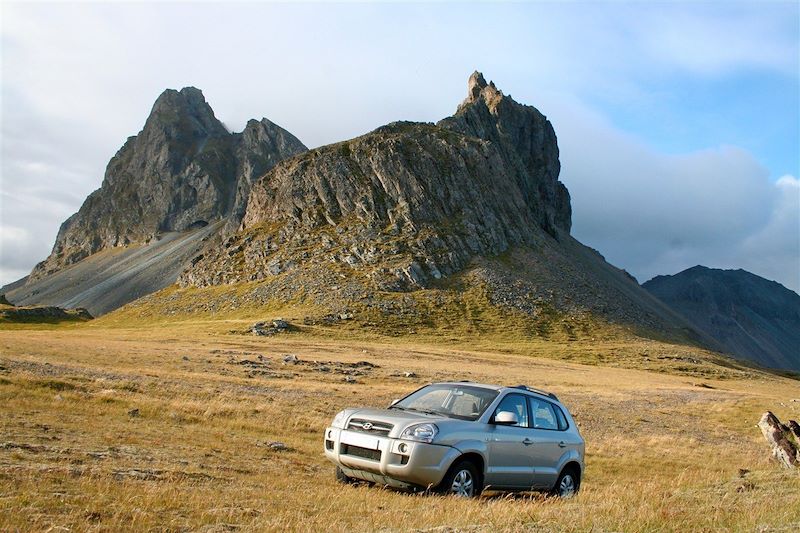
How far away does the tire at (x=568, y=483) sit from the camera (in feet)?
45.2

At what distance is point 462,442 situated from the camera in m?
11.8

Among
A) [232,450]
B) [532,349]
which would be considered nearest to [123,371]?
[232,450]

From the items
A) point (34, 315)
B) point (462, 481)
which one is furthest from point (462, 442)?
point (34, 315)

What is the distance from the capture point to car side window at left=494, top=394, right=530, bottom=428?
13.0m

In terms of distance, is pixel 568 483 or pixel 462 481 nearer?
pixel 462 481

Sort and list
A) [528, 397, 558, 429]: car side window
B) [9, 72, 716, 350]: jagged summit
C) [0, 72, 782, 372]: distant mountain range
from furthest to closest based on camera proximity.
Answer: [9, 72, 716, 350]: jagged summit < [0, 72, 782, 372]: distant mountain range < [528, 397, 558, 429]: car side window

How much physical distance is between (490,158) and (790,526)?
16437cm

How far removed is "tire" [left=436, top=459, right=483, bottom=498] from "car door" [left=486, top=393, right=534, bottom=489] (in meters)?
0.27

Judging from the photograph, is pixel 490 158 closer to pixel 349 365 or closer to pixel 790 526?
pixel 349 365

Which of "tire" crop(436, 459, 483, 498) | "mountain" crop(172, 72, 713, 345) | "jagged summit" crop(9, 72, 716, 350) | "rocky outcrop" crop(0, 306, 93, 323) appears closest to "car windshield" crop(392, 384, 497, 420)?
"tire" crop(436, 459, 483, 498)

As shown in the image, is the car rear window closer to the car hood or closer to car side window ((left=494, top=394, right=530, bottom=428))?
car side window ((left=494, top=394, right=530, bottom=428))

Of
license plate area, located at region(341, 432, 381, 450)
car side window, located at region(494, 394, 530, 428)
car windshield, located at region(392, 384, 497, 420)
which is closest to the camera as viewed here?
license plate area, located at region(341, 432, 381, 450)

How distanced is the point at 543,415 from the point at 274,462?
6245 millimetres

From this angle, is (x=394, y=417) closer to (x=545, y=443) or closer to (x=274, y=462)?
(x=545, y=443)
